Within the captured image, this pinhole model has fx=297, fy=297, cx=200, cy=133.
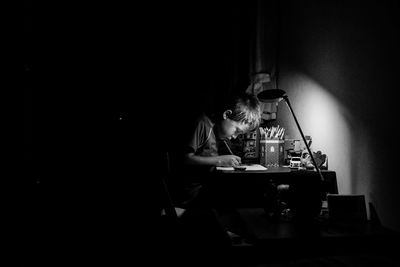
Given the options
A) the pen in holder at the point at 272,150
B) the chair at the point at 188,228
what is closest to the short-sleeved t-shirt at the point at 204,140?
the pen in holder at the point at 272,150

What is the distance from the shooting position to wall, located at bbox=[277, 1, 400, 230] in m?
1.50

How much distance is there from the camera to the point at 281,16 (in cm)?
276

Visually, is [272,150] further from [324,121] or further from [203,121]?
[203,121]

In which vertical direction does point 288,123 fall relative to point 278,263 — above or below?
above

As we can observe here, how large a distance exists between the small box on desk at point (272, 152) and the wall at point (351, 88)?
26 centimetres

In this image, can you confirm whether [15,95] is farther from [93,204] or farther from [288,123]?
[288,123]

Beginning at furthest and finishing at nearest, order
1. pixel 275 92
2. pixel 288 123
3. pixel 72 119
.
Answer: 1. pixel 72 119
2. pixel 288 123
3. pixel 275 92

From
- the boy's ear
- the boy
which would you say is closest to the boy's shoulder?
the boy

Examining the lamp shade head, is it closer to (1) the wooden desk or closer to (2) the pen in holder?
(1) the wooden desk

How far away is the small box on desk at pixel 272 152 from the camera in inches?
94.2

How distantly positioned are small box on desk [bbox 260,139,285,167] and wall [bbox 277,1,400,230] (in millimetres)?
264

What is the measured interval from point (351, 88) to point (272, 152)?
0.80 meters

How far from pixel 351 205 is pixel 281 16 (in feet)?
6.62

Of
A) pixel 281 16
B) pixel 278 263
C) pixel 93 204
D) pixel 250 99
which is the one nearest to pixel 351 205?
pixel 278 263
